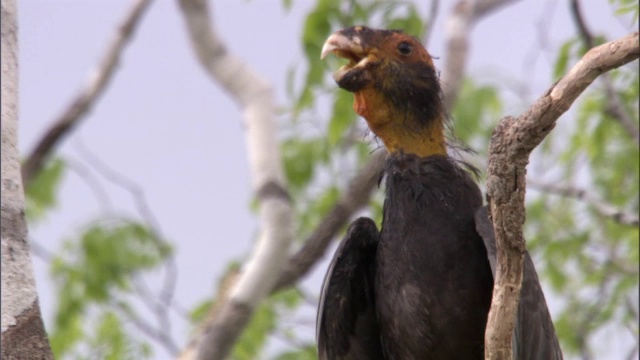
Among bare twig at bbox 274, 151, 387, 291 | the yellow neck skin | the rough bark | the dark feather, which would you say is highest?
bare twig at bbox 274, 151, 387, 291

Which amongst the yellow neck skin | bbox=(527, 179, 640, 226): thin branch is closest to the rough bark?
the yellow neck skin

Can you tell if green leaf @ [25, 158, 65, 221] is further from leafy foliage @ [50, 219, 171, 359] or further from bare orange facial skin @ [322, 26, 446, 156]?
bare orange facial skin @ [322, 26, 446, 156]

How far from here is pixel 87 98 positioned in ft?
32.8

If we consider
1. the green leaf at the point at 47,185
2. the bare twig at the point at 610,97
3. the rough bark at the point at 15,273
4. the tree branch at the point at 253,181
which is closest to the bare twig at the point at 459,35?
the bare twig at the point at 610,97

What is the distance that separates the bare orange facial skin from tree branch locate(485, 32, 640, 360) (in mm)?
1413

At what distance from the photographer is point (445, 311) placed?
Answer: 539cm

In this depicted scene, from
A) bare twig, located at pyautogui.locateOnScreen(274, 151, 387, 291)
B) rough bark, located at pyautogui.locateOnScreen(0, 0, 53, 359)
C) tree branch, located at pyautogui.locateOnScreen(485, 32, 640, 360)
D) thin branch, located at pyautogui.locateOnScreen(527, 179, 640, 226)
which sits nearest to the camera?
tree branch, located at pyautogui.locateOnScreen(485, 32, 640, 360)

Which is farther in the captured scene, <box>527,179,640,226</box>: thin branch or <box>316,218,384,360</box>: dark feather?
<box>527,179,640,226</box>: thin branch

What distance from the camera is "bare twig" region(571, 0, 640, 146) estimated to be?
7.84 m

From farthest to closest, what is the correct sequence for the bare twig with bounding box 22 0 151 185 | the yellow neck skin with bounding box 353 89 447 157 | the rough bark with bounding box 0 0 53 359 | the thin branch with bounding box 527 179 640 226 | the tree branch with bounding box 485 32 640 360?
the bare twig with bounding box 22 0 151 185 → the thin branch with bounding box 527 179 640 226 → the yellow neck skin with bounding box 353 89 447 157 → the rough bark with bounding box 0 0 53 359 → the tree branch with bounding box 485 32 640 360

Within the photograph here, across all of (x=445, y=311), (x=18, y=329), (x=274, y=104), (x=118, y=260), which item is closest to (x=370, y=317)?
(x=445, y=311)

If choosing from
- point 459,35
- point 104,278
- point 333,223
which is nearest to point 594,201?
point 459,35

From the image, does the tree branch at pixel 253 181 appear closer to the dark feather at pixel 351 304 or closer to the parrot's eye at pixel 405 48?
the dark feather at pixel 351 304

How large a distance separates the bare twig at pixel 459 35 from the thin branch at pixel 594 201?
1.11m
